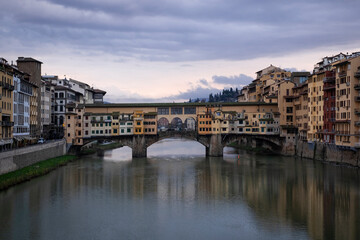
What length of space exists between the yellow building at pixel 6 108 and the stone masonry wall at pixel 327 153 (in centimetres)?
3664

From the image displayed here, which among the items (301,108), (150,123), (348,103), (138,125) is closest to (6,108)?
(138,125)

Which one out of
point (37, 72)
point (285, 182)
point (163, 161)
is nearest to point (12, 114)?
point (37, 72)

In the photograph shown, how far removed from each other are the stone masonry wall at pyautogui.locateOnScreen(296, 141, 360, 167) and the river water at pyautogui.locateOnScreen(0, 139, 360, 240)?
1.36 m

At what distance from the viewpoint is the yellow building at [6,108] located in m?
41.6

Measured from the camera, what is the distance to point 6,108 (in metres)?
43.3

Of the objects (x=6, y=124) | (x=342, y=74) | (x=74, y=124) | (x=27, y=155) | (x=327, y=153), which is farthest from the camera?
(x=74, y=124)

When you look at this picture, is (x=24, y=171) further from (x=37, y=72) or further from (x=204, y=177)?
(x=37, y=72)

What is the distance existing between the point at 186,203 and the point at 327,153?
26.2m

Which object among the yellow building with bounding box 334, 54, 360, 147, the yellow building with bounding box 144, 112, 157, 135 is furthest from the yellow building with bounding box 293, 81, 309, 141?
the yellow building with bounding box 144, 112, 157, 135

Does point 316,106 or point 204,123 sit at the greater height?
point 316,106

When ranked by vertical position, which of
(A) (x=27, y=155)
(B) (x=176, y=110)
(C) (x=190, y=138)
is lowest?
(A) (x=27, y=155)

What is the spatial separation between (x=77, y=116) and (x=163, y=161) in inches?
565

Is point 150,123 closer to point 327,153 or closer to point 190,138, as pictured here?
point 190,138

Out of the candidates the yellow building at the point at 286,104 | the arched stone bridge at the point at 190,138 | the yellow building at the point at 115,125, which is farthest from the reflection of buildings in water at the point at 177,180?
the yellow building at the point at 286,104
